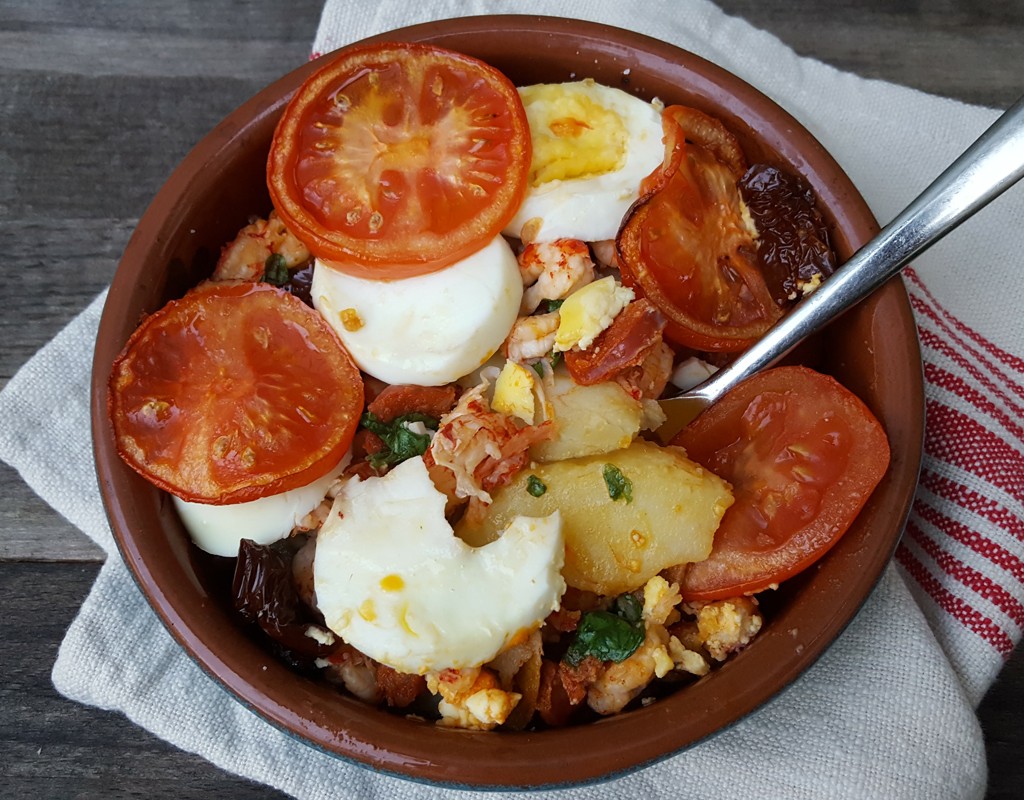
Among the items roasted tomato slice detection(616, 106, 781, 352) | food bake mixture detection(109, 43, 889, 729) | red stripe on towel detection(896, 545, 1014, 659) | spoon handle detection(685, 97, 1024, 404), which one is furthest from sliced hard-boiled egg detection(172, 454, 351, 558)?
red stripe on towel detection(896, 545, 1014, 659)

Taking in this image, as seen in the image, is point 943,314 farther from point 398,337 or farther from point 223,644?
point 223,644

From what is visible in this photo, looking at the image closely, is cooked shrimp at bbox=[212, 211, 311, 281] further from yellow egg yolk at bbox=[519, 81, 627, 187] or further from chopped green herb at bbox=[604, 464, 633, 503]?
chopped green herb at bbox=[604, 464, 633, 503]

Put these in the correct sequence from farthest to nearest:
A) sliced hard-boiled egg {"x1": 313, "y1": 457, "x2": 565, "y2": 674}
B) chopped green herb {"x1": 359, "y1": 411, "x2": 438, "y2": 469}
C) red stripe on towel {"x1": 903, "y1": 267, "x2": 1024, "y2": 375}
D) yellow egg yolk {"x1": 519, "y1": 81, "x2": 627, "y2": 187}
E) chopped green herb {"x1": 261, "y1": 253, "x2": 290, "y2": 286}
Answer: red stripe on towel {"x1": 903, "y1": 267, "x2": 1024, "y2": 375} → chopped green herb {"x1": 261, "y1": 253, "x2": 290, "y2": 286} → yellow egg yolk {"x1": 519, "y1": 81, "x2": 627, "y2": 187} → chopped green herb {"x1": 359, "y1": 411, "x2": 438, "y2": 469} → sliced hard-boiled egg {"x1": 313, "y1": 457, "x2": 565, "y2": 674}

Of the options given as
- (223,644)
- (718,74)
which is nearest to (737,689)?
(223,644)

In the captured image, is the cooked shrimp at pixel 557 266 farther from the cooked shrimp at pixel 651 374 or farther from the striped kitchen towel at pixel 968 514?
the striped kitchen towel at pixel 968 514

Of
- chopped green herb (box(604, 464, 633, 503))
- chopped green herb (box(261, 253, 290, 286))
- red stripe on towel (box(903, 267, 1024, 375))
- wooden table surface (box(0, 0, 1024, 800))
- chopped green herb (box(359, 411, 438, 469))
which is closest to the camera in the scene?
chopped green herb (box(604, 464, 633, 503))

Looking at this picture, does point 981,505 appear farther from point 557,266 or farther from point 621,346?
point 557,266
